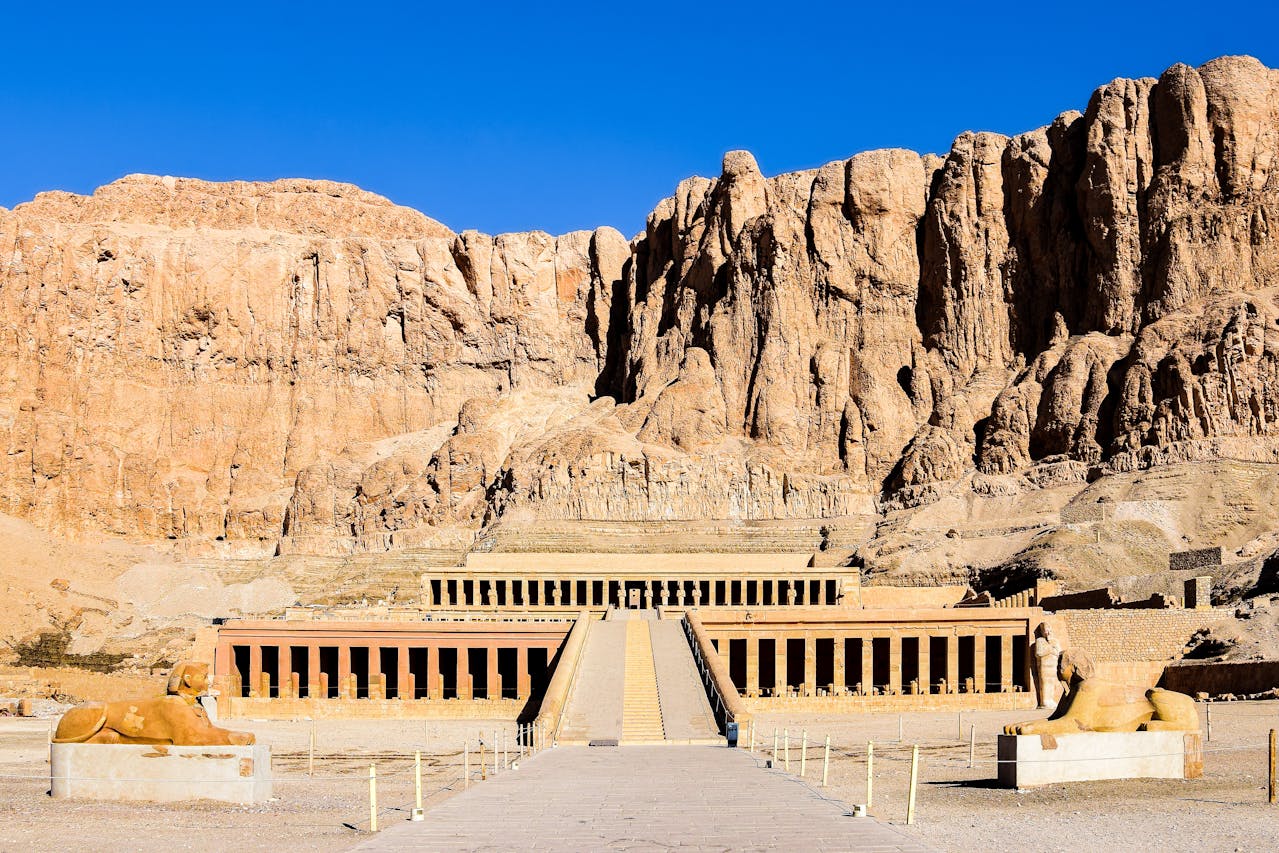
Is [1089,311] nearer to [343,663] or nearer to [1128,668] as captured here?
[1128,668]

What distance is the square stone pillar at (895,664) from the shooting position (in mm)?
57384

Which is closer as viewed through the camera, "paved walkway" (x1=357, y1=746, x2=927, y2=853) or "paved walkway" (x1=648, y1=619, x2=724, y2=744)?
"paved walkway" (x1=357, y1=746, x2=927, y2=853)

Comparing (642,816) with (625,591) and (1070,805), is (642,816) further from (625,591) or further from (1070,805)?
(625,591)

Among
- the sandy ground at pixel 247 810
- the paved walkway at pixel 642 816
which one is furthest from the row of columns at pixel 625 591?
the paved walkway at pixel 642 816

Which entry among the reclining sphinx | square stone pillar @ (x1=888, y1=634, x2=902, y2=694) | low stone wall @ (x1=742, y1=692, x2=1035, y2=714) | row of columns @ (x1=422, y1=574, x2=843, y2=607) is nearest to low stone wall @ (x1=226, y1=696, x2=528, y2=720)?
low stone wall @ (x1=742, y1=692, x2=1035, y2=714)

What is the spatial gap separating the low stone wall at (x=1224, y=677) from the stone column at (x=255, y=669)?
33.3m

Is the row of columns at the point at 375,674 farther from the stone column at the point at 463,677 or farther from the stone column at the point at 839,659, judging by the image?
the stone column at the point at 839,659

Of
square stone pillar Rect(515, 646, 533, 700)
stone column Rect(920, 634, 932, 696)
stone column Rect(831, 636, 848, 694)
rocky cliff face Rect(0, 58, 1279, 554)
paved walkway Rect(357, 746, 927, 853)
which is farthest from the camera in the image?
rocky cliff face Rect(0, 58, 1279, 554)

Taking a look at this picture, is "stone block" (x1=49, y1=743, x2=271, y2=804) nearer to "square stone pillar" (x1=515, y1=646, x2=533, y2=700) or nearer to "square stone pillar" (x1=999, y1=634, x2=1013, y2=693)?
"square stone pillar" (x1=515, y1=646, x2=533, y2=700)

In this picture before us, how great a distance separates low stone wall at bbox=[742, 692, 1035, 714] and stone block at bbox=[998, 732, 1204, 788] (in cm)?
2502

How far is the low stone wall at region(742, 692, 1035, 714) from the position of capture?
52125mm

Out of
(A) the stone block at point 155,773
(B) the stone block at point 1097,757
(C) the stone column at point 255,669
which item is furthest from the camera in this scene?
(C) the stone column at point 255,669

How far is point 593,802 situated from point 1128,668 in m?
37.2

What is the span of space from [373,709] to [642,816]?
32783 millimetres
